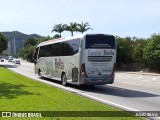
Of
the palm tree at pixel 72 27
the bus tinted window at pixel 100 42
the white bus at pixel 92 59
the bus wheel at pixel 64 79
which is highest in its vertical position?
the palm tree at pixel 72 27

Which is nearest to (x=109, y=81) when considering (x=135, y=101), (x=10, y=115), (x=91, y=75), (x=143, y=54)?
(x=91, y=75)

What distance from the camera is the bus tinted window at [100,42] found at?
21875 mm

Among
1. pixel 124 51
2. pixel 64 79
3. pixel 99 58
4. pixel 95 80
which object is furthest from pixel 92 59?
pixel 124 51

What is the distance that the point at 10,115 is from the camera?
10312mm

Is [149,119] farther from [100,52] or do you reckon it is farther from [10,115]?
[100,52]

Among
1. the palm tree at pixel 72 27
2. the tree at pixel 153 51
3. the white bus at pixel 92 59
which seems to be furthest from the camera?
the palm tree at pixel 72 27

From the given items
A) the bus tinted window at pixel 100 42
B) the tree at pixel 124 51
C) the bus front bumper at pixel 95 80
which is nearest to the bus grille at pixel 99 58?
the bus tinted window at pixel 100 42

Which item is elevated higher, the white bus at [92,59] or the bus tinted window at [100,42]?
the bus tinted window at [100,42]

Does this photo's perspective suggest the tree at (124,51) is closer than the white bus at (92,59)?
No

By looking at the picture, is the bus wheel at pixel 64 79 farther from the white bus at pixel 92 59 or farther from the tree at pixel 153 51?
the tree at pixel 153 51

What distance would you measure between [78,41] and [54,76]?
6624 millimetres

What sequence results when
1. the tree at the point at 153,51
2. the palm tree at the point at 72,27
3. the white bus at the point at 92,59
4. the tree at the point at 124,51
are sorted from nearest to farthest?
the white bus at the point at 92,59 → the tree at the point at 153,51 → the tree at the point at 124,51 → the palm tree at the point at 72,27

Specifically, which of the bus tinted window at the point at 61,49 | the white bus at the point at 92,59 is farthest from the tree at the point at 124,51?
the white bus at the point at 92,59

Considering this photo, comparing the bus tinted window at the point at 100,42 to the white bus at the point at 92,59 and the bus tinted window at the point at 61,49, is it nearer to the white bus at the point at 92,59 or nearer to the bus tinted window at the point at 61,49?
the white bus at the point at 92,59
